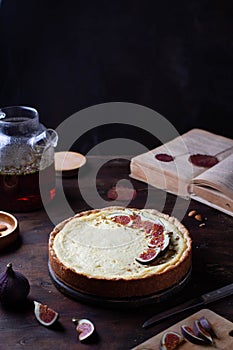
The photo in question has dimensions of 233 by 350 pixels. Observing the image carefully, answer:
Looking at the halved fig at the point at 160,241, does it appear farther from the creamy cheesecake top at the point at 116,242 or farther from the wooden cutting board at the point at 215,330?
the wooden cutting board at the point at 215,330

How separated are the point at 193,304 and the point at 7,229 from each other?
2.90ft

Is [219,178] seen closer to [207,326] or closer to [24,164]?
[24,164]

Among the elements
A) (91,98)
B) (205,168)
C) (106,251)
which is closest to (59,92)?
(91,98)

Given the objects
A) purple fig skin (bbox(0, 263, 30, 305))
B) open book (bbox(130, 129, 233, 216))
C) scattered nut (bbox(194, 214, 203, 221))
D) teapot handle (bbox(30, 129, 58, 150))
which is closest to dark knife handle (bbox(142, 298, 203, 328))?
purple fig skin (bbox(0, 263, 30, 305))

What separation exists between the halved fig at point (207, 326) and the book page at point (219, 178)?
88 cm

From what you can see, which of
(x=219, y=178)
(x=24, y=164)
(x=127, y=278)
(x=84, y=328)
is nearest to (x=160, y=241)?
(x=127, y=278)

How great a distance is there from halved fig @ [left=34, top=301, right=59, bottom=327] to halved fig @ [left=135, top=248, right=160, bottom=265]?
0.38m

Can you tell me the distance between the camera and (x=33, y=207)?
9.91ft

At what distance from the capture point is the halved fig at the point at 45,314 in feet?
7.38

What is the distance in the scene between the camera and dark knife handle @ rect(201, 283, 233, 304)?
238 cm

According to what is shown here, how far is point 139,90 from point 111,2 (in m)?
0.57

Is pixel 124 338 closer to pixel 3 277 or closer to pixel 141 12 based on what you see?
pixel 3 277

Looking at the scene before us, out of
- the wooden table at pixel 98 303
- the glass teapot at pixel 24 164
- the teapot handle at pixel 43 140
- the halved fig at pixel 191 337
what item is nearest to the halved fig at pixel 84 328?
the wooden table at pixel 98 303

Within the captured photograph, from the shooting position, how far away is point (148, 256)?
2477 mm
